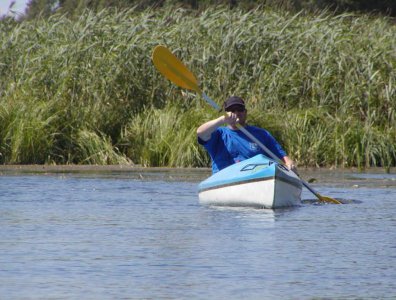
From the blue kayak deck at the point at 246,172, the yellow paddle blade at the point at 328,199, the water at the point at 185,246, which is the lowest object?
the water at the point at 185,246

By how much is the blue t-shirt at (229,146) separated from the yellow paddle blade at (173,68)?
6.85 ft

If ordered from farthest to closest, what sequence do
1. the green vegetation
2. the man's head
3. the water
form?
the green vegetation
the man's head
the water

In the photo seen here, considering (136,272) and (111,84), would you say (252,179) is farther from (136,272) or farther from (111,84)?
(111,84)

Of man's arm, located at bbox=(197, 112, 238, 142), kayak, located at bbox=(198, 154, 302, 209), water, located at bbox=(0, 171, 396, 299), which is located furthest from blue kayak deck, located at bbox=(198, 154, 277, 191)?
man's arm, located at bbox=(197, 112, 238, 142)

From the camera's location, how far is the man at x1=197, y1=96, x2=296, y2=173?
13.2 m

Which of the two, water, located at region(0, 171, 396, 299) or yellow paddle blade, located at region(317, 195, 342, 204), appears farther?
yellow paddle blade, located at region(317, 195, 342, 204)

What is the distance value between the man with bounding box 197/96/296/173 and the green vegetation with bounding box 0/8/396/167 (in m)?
4.37

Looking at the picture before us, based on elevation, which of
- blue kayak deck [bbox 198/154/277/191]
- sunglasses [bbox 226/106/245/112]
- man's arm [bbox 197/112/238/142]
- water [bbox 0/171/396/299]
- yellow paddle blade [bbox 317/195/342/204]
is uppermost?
sunglasses [bbox 226/106/245/112]

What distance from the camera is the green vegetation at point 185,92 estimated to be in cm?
1827

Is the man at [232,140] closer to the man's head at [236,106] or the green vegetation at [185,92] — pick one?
the man's head at [236,106]

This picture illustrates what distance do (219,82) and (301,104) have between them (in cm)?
125

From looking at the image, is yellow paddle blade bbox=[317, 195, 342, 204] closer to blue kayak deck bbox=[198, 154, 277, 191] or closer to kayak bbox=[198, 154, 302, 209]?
kayak bbox=[198, 154, 302, 209]

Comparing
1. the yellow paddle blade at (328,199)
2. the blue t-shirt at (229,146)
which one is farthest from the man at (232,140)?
the yellow paddle blade at (328,199)

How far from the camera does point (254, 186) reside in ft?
42.8
